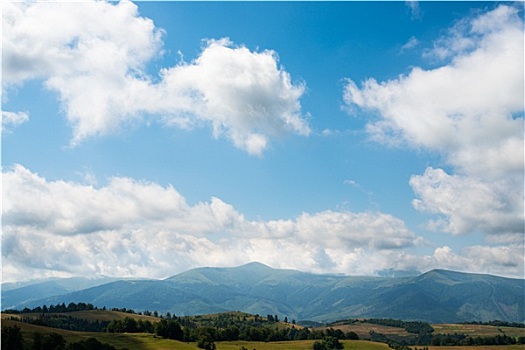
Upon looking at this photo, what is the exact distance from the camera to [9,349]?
127438 millimetres

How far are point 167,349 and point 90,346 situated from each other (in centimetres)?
5218

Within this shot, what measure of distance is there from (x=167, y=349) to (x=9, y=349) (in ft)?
247

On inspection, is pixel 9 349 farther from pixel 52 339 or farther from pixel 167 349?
pixel 167 349

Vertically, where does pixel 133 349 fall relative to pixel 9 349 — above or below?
below

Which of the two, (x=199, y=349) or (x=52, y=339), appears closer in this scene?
(x=52, y=339)

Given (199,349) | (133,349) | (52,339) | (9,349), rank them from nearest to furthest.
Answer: (9,349) < (52,339) < (133,349) < (199,349)

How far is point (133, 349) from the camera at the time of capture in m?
186

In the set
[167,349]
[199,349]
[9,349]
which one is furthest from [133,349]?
[9,349]

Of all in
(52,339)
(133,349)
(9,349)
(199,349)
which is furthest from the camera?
(199,349)

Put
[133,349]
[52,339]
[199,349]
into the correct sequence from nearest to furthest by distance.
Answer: [52,339], [133,349], [199,349]

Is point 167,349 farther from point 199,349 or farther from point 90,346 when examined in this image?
point 90,346

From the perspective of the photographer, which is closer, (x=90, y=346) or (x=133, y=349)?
(x=90, y=346)

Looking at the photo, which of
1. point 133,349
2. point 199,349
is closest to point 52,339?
point 133,349

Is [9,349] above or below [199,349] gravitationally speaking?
above
